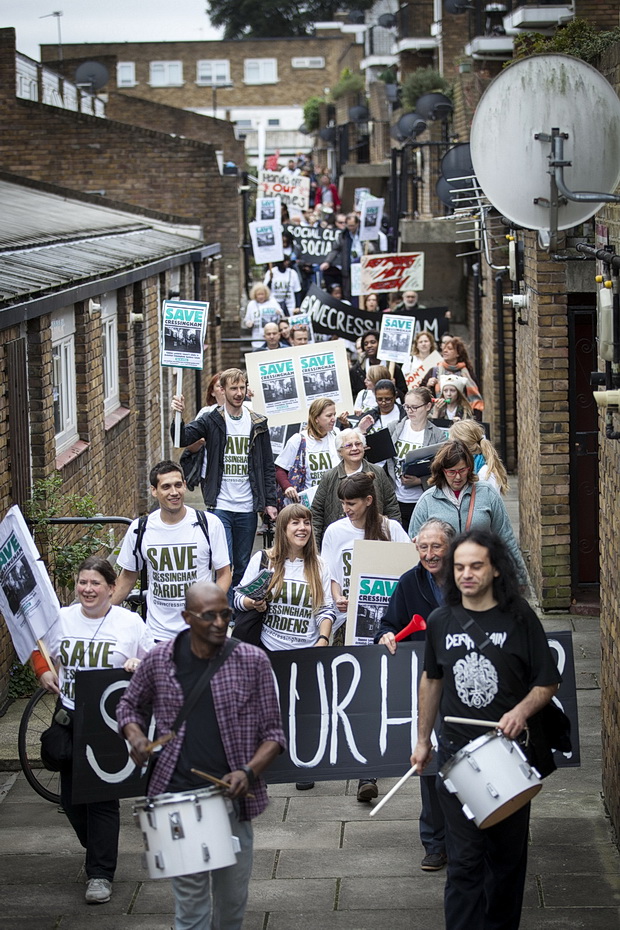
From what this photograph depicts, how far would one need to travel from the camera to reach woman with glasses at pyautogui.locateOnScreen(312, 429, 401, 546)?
8.77 meters

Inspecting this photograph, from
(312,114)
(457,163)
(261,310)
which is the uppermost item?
(312,114)

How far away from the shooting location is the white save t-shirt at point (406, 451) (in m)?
10.3

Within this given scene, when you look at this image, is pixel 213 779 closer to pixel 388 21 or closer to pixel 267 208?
pixel 267 208

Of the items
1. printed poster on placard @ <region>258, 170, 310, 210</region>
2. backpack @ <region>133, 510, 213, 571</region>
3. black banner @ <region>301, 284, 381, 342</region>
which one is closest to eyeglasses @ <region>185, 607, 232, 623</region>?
backpack @ <region>133, 510, 213, 571</region>

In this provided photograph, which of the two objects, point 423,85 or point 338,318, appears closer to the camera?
point 338,318

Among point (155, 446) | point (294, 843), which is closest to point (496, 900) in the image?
point (294, 843)

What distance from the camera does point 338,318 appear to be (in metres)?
16.8

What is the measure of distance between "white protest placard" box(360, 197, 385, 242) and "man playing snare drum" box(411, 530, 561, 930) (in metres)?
21.5

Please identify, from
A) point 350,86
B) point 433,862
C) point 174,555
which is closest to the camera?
point 433,862

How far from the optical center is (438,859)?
6.61 meters

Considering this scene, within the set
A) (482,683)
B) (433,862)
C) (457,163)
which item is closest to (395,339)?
(457,163)

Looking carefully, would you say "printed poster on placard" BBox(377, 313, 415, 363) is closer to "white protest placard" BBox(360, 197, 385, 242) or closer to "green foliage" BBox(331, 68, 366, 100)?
"white protest placard" BBox(360, 197, 385, 242)

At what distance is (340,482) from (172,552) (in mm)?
1603

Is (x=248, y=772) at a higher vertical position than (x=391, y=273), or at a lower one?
lower
